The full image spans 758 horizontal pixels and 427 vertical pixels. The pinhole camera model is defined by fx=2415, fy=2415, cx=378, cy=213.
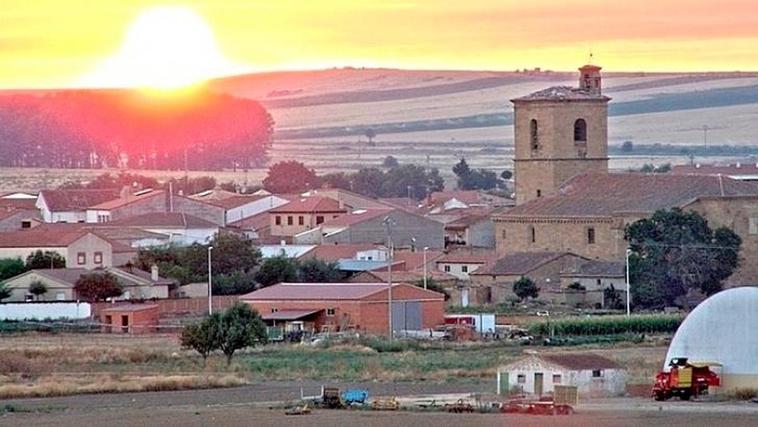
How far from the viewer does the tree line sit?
171500mm

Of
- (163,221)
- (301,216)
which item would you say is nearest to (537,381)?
(163,221)

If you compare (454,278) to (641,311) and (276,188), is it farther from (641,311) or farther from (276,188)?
(276,188)

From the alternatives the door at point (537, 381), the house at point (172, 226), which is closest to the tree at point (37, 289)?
the house at point (172, 226)

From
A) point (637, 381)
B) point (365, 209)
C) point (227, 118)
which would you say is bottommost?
point (637, 381)

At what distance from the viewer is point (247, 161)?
174 meters

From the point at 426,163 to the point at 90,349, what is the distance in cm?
12904

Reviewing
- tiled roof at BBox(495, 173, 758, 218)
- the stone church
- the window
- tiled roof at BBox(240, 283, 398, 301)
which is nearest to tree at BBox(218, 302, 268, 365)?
tiled roof at BBox(240, 283, 398, 301)

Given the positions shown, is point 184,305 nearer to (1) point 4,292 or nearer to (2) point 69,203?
(1) point 4,292

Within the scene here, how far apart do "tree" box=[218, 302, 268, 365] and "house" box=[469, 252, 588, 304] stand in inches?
628

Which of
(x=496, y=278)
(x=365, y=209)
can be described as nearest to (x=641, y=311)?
(x=496, y=278)

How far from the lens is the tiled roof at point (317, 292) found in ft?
185

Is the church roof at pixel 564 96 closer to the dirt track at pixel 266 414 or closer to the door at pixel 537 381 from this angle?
the door at pixel 537 381

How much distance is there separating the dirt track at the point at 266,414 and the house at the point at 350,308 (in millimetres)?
15444

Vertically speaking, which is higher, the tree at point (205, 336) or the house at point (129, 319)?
the house at point (129, 319)
